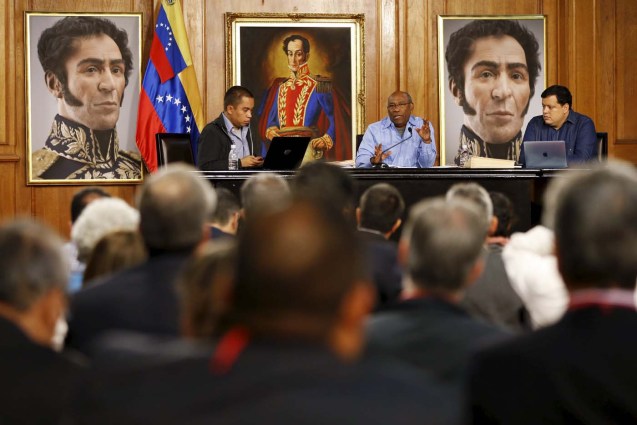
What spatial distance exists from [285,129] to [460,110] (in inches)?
75.2

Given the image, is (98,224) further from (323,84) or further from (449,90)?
(449,90)

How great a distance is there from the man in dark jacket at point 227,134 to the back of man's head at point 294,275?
7.09 m

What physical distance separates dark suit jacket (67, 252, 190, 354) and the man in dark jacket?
560cm

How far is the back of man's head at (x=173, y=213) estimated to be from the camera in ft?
9.55

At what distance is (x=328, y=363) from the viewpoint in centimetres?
125

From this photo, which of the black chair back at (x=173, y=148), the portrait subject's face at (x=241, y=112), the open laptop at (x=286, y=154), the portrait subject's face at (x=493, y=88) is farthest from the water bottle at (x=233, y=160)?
the portrait subject's face at (x=493, y=88)

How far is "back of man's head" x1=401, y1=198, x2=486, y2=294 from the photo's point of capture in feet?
7.61

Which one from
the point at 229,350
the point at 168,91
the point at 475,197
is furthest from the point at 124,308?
the point at 168,91

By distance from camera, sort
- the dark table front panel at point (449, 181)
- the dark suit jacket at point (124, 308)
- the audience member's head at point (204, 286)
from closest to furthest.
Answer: the audience member's head at point (204, 286)
the dark suit jacket at point (124, 308)
the dark table front panel at point (449, 181)

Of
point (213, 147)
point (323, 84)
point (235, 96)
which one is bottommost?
point (213, 147)

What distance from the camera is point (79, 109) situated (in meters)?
10.8

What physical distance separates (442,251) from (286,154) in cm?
578

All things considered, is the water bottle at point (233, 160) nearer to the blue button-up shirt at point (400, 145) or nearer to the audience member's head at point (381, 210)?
the blue button-up shirt at point (400, 145)

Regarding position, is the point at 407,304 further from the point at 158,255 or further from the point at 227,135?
the point at 227,135
